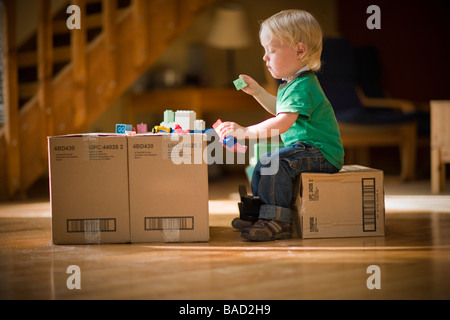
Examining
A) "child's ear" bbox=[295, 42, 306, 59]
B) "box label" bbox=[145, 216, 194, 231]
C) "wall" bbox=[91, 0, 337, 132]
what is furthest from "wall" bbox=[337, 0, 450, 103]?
"box label" bbox=[145, 216, 194, 231]

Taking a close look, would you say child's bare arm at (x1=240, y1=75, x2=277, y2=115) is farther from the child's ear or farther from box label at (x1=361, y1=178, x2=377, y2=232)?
box label at (x1=361, y1=178, x2=377, y2=232)

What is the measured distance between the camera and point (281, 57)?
166 cm

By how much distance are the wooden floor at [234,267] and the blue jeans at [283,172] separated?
0.12 meters

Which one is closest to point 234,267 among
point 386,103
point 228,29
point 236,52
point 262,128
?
point 262,128

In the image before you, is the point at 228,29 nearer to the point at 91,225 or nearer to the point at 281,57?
the point at 281,57

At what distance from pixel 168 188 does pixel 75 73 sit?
1608 millimetres

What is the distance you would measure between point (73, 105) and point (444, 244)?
6.90ft

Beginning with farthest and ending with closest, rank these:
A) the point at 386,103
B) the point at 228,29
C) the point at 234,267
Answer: the point at 228,29 < the point at 386,103 < the point at 234,267

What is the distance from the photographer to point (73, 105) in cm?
294

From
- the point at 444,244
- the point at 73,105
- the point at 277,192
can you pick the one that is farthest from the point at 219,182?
the point at 444,244

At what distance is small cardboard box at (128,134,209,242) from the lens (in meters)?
1.53

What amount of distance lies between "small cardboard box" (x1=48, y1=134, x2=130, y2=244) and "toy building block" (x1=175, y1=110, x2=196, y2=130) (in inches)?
7.1

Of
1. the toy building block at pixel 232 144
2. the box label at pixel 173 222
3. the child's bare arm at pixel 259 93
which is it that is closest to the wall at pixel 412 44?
the child's bare arm at pixel 259 93

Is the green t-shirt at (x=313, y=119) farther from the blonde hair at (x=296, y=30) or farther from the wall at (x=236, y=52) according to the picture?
the wall at (x=236, y=52)
